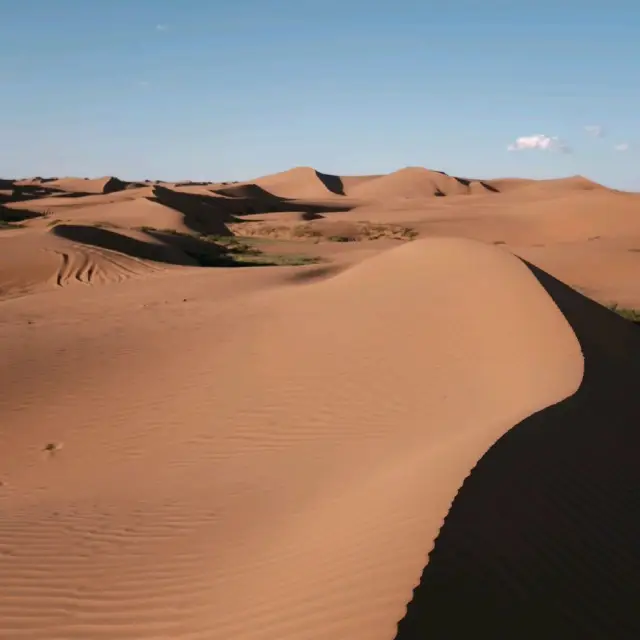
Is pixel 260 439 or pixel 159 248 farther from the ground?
pixel 159 248

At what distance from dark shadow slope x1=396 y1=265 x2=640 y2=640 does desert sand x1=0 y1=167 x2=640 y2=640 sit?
0.6 inches

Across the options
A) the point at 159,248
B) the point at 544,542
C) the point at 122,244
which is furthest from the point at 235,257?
the point at 544,542

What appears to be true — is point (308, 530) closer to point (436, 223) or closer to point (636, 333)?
point (636, 333)

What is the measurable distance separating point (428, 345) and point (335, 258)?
19016 mm

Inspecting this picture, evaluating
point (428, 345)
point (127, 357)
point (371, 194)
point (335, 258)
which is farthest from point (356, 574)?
point (371, 194)

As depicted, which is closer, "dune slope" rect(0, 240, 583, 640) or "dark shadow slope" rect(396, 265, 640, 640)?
"dark shadow slope" rect(396, 265, 640, 640)

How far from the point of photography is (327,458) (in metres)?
7.07

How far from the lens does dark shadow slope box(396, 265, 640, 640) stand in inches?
138

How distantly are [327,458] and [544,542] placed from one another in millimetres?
3000

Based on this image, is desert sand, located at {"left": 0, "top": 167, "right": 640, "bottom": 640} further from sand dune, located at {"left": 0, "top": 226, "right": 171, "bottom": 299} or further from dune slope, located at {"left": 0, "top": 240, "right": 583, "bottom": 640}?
sand dune, located at {"left": 0, "top": 226, "right": 171, "bottom": 299}

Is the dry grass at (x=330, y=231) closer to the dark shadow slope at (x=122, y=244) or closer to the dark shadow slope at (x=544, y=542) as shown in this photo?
the dark shadow slope at (x=122, y=244)

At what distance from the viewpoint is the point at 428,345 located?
33.1ft

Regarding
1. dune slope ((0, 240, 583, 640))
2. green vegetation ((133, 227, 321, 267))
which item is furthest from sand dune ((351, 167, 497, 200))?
dune slope ((0, 240, 583, 640))

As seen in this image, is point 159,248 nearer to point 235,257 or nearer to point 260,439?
point 235,257
